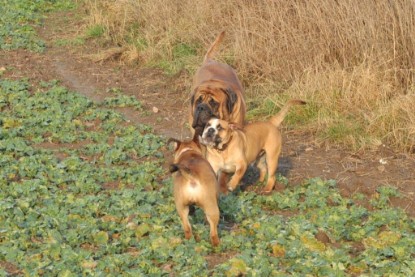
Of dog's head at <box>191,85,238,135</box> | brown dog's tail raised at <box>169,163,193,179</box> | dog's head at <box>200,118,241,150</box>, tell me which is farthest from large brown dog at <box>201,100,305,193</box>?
brown dog's tail raised at <box>169,163,193,179</box>

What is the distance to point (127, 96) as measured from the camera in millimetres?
11992

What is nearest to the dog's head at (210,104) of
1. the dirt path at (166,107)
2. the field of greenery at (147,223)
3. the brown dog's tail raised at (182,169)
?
the field of greenery at (147,223)

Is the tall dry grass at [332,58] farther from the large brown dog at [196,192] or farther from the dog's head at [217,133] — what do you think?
the large brown dog at [196,192]

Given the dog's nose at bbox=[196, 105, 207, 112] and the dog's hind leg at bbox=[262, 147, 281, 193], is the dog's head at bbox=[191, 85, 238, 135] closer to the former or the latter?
the dog's nose at bbox=[196, 105, 207, 112]

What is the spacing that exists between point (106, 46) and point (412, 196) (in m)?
8.38

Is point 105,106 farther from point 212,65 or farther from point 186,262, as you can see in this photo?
point 186,262

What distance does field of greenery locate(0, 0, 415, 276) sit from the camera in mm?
5910

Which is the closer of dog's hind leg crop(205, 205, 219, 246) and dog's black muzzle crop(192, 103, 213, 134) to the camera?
dog's hind leg crop(205, 205, 219, 246)

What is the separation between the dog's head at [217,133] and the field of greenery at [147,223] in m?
0.53

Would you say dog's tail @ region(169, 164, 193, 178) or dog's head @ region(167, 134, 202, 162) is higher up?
dog's tail @ region(169, 164, 193, 178)

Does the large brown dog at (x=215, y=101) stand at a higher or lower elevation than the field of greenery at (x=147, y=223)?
higher

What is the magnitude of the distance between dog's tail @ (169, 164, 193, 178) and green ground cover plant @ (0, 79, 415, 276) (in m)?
0.52

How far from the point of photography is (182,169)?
244 inches

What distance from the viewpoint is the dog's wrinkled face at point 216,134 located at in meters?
7.64
